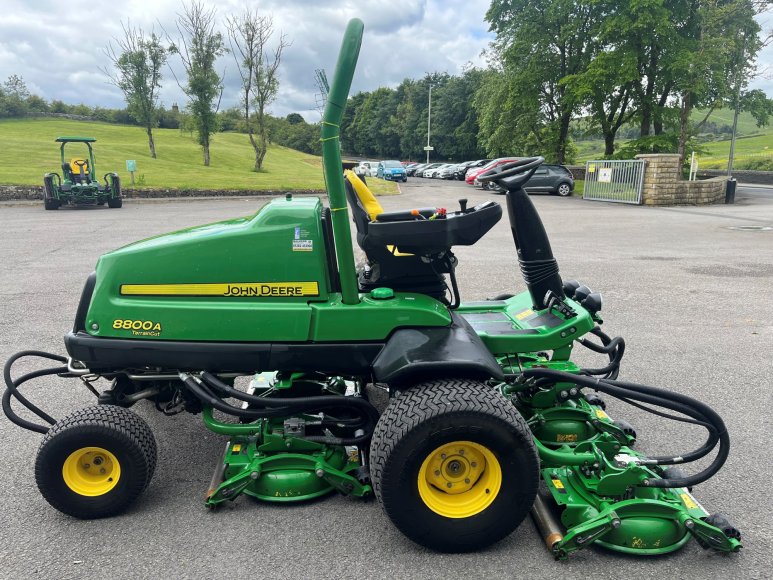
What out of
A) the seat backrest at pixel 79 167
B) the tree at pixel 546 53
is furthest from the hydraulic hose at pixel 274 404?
the tree at pixel 546 53

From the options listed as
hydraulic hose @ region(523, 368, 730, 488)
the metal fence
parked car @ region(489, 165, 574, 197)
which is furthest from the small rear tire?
hydraulic hose @ region(523, 368, 730, 488)

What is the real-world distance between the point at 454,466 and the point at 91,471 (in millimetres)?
1828

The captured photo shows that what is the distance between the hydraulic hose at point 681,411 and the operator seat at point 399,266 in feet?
3.11

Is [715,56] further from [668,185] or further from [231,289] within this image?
[231,289]

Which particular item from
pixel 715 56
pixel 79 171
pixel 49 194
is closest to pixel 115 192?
pixel 79 171

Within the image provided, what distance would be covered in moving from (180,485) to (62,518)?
0.56 meters

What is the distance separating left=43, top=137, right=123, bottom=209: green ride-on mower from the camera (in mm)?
17375

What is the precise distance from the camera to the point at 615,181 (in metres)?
21.2

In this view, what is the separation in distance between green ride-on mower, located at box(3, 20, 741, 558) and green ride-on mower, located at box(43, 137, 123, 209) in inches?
665

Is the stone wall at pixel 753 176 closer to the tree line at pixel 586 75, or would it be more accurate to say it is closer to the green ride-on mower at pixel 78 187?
the tree line at pixel 586 75

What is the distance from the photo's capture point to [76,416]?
9.02 ft

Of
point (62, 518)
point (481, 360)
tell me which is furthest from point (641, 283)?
point (62, 518)

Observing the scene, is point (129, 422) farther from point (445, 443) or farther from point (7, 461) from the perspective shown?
point (445, 443)

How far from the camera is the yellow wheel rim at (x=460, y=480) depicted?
2498 millimetres
